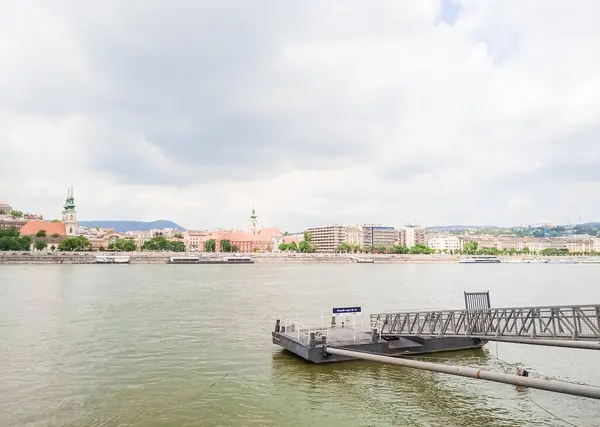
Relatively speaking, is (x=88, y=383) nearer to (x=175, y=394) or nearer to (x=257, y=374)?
(x=175, y=394)

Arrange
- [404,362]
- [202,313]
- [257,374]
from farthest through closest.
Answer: [202,313], [257,374], [404,362]

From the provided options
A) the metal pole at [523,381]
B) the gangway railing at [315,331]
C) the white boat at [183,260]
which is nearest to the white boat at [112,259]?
the white boat at [183,260]

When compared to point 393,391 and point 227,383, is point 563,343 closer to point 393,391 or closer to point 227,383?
point 393,391

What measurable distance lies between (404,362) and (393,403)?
3121mm

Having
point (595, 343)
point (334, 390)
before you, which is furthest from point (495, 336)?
point (334, 390)

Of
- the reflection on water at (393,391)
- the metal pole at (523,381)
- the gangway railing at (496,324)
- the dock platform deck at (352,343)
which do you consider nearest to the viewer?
the metal pole at (523,381)

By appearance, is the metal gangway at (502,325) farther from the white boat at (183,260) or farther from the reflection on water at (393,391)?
the white boat at (183,260)

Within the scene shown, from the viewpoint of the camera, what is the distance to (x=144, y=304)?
51.3m

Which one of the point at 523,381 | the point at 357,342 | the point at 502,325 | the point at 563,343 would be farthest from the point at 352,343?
the point at 523,381

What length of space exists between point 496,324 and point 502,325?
69 centimetres

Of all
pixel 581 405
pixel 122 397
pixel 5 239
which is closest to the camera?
pixel 581 405

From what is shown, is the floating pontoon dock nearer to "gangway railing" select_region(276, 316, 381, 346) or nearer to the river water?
"gangway railing" select_region(276, 316, 381, 346)

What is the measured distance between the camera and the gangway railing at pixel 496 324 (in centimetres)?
1908

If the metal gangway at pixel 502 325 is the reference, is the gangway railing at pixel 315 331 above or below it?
below
